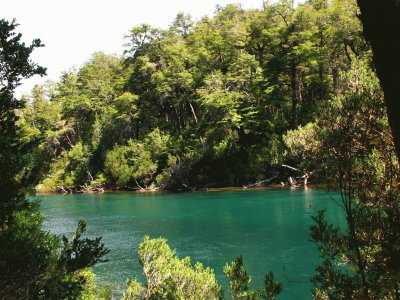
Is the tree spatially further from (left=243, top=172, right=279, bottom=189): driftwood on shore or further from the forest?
(left=243, top=172, right=279, bottom=189): driftwood on shore

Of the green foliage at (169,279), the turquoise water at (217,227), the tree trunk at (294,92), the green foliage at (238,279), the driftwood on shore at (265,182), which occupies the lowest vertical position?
the turquoise water at (217,227)

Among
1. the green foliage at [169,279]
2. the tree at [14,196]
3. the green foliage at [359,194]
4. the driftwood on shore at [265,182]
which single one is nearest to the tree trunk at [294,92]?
the driftwood on shore at [265,182]

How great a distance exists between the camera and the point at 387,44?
78.0 inches

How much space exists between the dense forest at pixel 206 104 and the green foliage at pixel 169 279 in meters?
27.3

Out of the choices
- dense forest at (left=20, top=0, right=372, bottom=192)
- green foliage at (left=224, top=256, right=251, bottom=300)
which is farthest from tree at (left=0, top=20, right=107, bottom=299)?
dense forest at (left=20, top=0, right=372, bottom=192)

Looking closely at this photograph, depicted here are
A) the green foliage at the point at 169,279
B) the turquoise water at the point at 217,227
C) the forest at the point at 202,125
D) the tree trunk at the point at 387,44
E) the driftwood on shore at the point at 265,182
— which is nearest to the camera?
the tree trunk at the point at 387,44

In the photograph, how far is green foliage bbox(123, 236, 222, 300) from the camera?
34.1 ft

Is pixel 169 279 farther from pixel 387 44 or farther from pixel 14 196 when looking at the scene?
pixel 387 44

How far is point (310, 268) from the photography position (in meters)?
18.5

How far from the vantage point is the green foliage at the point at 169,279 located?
10.4 meters

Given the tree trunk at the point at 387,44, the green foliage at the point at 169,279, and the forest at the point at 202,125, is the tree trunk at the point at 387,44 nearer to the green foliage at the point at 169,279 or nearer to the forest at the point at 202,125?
the forest at the point at 202,125

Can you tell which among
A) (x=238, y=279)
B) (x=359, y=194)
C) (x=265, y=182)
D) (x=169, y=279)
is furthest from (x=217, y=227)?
(x=359, y=194)

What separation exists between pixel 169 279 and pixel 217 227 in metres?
17.8

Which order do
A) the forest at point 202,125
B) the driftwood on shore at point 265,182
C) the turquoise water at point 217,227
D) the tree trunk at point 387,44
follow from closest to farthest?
the tree trunk at point 387,44 < the forest at point 202,125 < the turquoise water at point 217,227 < the driftwood on shore at point 265,182
